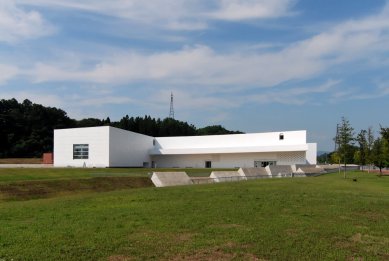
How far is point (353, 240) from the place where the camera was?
8.29 m

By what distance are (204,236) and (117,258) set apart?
2.09 meters

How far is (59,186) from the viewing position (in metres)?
23.9

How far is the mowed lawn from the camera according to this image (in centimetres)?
709

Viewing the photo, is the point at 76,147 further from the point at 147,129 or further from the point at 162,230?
the point at 162,230

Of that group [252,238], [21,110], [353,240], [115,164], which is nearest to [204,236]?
[252,238]

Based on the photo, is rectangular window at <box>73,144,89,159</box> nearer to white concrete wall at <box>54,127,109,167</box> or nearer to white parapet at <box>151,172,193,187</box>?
white concrete wall at <box>54,127,109,167</box>

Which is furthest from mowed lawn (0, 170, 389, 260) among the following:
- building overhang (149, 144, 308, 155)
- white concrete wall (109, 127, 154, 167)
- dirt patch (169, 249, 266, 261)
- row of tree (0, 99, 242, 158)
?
row of tree (0, 99, 242, 158)

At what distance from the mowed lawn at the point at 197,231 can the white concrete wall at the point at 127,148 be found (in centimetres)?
5585

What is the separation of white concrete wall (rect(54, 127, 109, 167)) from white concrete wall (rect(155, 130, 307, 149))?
1509 cm

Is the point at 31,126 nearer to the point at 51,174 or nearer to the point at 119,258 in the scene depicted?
the point at 51,174

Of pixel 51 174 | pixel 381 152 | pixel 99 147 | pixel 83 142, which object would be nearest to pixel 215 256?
pixel 51 174

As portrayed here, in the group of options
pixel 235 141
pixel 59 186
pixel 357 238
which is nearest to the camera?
pixel 357 238

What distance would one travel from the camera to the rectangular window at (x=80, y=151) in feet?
231

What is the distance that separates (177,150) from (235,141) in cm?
1059
